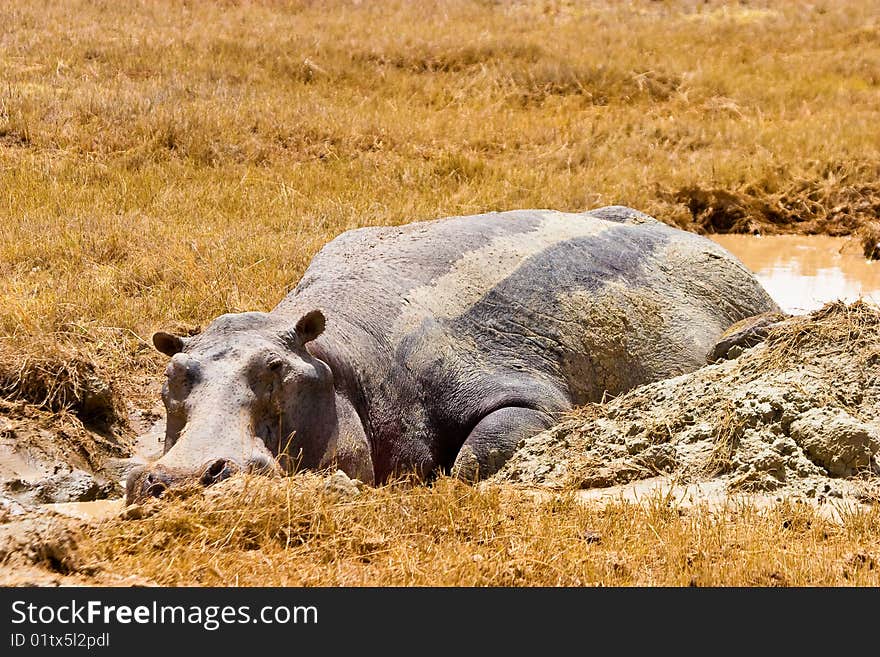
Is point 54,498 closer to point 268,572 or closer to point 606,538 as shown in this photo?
point 268,572

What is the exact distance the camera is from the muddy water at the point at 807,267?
1164 cm

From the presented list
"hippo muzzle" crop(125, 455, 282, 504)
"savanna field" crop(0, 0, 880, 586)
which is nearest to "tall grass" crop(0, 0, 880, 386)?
"savanna field" crop(0, 0, 880, 586)

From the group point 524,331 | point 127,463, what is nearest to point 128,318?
point 127,463

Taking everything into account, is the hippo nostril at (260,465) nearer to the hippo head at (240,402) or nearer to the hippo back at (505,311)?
the hippo head at (240,402)

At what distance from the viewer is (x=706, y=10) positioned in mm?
33781

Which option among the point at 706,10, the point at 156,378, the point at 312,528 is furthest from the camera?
the point at 706,10

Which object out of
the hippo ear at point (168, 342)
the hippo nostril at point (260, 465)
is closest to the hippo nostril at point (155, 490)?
the hippo nostril at point (260, 465)

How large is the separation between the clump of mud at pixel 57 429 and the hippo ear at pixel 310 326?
71.4 inches

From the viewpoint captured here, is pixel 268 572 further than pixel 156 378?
No

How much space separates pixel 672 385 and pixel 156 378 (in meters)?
3.81

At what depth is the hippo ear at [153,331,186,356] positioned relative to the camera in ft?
18.9

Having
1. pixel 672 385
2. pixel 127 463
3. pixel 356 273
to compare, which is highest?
pixel 356 273

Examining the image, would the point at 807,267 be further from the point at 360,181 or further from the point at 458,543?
the point at 458,543

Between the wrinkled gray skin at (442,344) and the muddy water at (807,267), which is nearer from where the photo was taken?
the wrinkled gray skin at (442,344)
